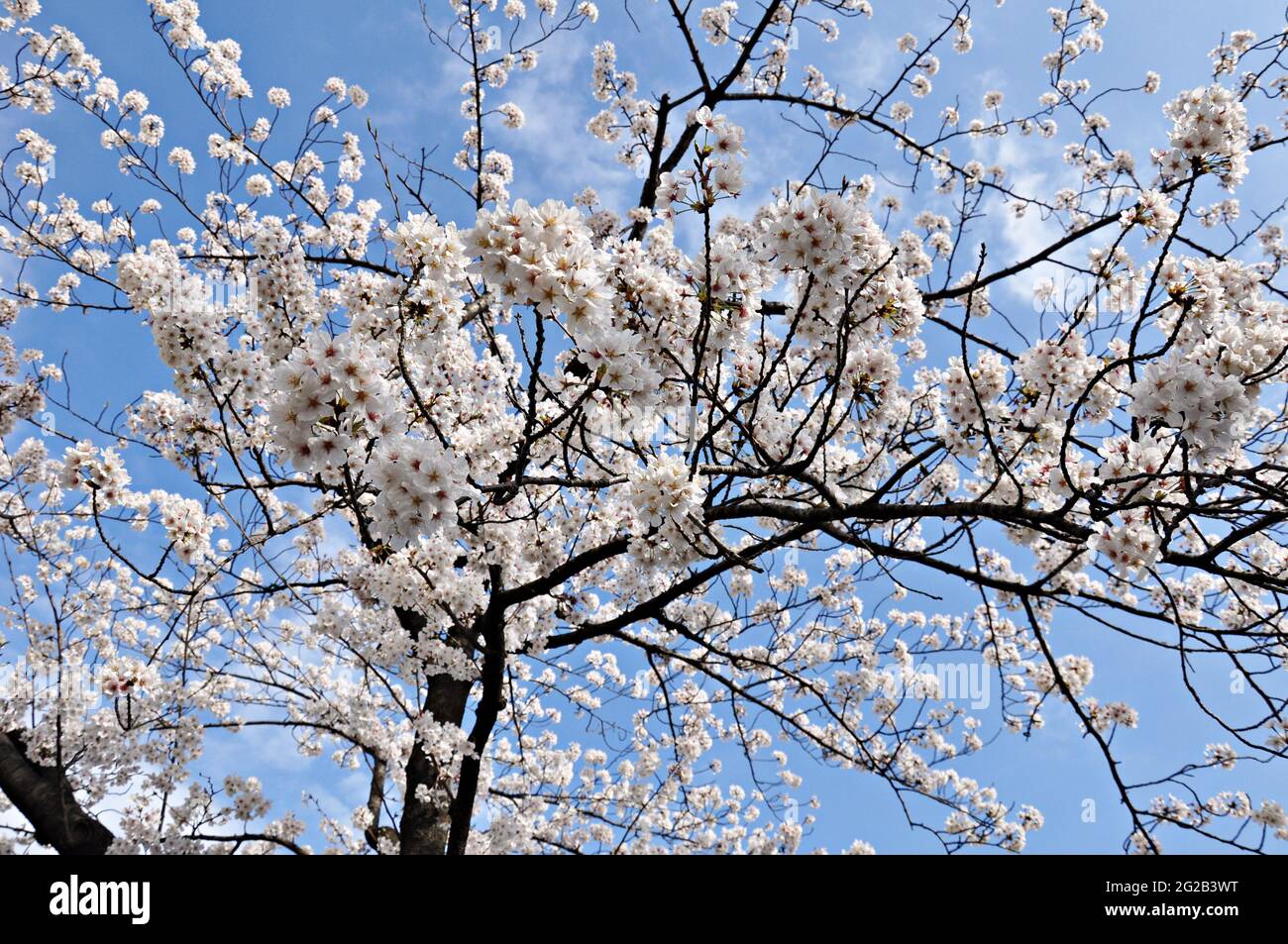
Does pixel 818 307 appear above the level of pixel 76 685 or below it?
above

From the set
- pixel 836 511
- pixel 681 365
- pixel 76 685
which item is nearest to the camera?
pixel 681 365

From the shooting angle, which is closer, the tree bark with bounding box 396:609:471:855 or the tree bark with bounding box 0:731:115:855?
the tree bark with bounding box 0:731:115:855

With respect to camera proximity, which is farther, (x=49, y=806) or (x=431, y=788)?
(x=431, y=788)

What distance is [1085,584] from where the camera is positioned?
7188mm

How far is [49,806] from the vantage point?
502 cm

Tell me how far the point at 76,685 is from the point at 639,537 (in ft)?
19.1

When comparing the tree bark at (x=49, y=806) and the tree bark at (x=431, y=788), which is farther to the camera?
the tree bark at (x=431, y=788)

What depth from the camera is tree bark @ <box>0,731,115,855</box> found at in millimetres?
4996

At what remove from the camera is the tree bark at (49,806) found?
16.4 feet
